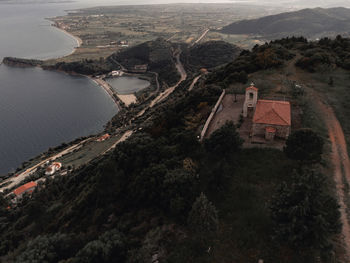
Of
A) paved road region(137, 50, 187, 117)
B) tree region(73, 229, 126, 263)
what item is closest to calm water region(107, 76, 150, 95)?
paved road region(137, 50, 187, 117)

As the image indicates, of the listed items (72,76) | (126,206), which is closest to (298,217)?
(126,206)

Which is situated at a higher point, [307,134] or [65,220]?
[307,134]

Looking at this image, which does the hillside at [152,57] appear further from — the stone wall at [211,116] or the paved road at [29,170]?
the stone wall at [211,116]

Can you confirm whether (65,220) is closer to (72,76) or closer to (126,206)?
(126,206)

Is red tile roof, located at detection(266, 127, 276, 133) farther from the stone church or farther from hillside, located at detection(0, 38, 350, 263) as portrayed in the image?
hillside, located at detection(0, 38, 350, 263)

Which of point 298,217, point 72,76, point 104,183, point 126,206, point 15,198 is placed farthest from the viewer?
point 72,76

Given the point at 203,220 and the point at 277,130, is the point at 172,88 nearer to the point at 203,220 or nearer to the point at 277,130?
Result: the point at 277,130

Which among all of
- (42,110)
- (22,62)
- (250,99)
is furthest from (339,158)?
(22,62)

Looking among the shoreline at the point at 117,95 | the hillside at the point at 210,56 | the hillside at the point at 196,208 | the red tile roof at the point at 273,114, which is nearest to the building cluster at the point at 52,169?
the hillside at the point at 196,208
